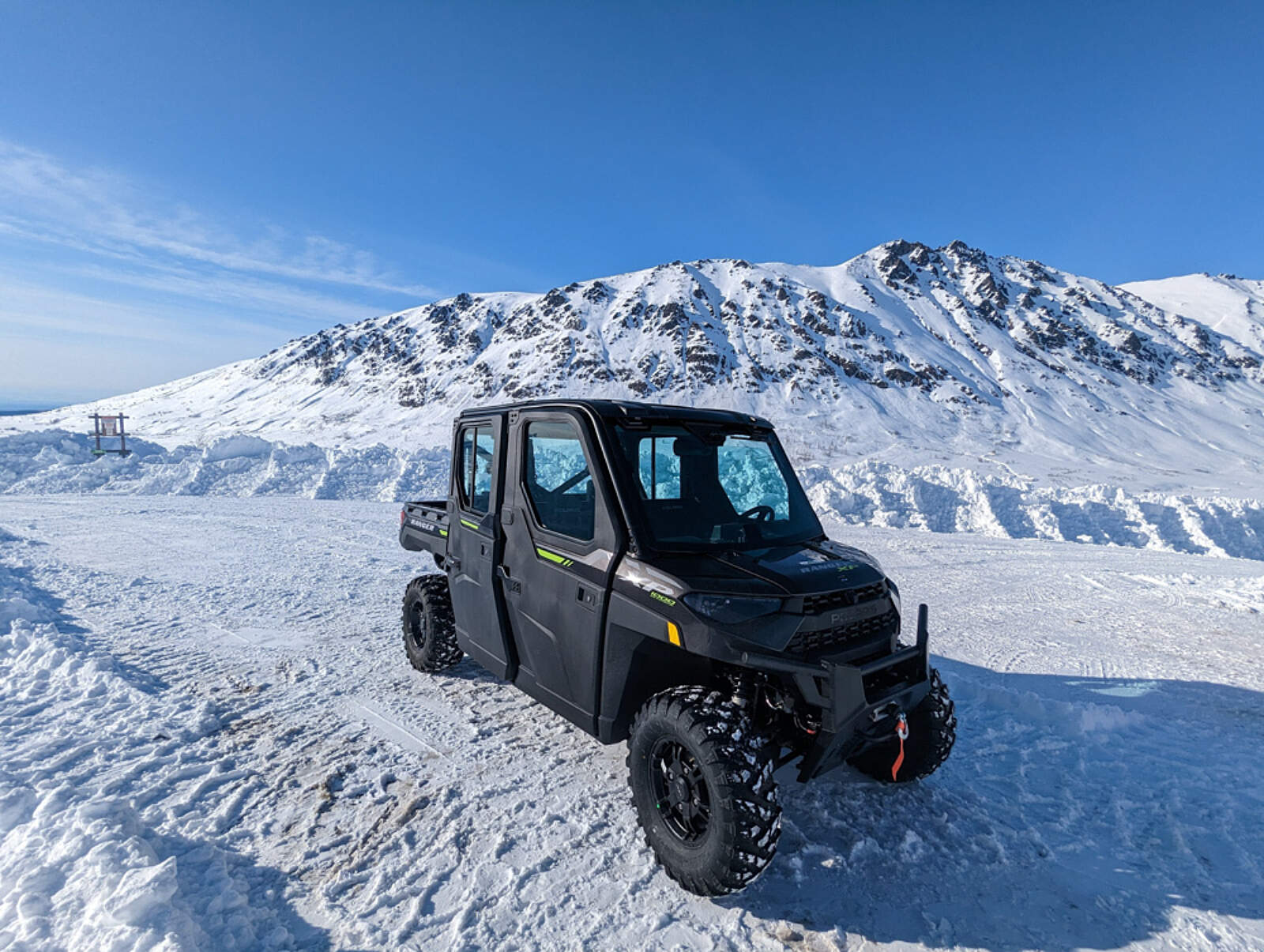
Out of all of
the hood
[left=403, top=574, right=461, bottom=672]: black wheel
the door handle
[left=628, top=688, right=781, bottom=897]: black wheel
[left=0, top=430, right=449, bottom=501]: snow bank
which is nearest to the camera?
[left=628, top=688, right=781, bottom=897]: black wheel

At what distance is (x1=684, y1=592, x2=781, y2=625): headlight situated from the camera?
2.97 metres

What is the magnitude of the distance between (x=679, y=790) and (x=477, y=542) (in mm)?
2198

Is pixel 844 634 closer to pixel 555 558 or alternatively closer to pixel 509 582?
pixel 555 558

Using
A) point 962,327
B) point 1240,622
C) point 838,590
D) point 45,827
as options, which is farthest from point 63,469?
point 962,327

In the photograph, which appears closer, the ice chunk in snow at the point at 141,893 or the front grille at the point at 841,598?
the ice chunk in snow at the point at 141,893

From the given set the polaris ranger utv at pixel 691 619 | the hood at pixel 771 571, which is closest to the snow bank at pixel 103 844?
the polaris ranger utv at pixel 691 619

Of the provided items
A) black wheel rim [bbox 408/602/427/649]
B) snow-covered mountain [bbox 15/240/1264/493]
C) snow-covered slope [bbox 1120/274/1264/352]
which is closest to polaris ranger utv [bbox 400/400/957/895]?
black wheel rim [bbox 408/602/427/649]

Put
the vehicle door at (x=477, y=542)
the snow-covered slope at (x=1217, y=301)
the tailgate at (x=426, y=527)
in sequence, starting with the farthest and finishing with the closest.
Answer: the snow-covered slope at (x=1217, y=301)
the tailgate at (x=426, y=527)
the vehicle door at (x=477, y=542)

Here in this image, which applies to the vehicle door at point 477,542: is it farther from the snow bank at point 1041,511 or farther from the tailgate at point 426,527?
the snow bank at point 1041,511

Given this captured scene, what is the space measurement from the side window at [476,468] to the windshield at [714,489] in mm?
1232

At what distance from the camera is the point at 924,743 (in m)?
3.71

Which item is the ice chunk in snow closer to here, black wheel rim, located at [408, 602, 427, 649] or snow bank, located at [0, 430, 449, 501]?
black wheel rim, located at [408, 602, 427, 649]

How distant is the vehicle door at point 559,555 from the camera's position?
3484mm

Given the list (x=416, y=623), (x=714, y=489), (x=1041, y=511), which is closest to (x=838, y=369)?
(x=1041, y=511)
